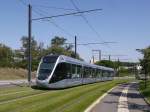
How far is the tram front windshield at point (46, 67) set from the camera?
37891 millimetres

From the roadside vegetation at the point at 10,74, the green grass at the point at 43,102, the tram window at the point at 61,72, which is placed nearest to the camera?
the green grass at the point at 43,102

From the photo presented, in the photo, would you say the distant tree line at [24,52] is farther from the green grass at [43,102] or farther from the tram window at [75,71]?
the green grass at [43,102]

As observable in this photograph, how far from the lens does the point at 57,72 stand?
3847cm

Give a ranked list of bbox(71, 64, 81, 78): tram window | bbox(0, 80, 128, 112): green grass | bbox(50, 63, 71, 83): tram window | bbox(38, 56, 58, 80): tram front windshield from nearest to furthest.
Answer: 1. bbox(0, 80, 128, 112): green grass
2. bbox(38, 56, 58, 80): tram front windshield
3. bbox(50, 63, 71, 83): tram window
4. bbox(71, 64, 81, 78): tram window

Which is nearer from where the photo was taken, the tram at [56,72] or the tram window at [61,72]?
the tram at [56,72]

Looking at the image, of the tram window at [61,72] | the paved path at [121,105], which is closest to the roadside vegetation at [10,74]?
the tram window at [61,72]

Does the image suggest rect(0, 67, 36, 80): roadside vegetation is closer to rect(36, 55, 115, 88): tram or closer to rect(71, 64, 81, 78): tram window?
rect(71, 64, 81, 78): tram window

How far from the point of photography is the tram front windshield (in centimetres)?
3789

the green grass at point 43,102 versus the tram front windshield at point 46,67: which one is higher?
the tram front windshield at point 46,67

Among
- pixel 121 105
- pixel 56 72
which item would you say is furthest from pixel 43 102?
pixel 56 72

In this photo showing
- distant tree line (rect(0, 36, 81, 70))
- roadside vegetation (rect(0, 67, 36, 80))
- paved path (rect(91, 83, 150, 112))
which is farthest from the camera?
distant tree line (rect(0, 36, 81, 70))

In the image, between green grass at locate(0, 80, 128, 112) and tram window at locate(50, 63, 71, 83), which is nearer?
green grass at locate(0, 80, 128, 112)

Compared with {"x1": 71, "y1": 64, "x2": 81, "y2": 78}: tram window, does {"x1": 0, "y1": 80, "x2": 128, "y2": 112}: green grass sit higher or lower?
lower

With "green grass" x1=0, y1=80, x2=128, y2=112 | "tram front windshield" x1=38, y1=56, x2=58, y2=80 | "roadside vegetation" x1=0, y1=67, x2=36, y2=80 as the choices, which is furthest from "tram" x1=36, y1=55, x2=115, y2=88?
"roadside vegetation" x1=0, y1=67, x2=36, y2=80
